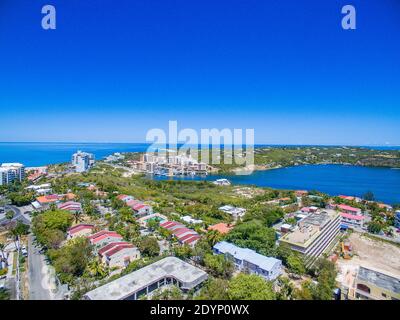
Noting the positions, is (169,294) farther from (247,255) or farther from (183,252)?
(247,255)

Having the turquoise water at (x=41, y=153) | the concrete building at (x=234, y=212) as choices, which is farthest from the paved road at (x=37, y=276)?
the turquoise water at (x=41, y=153)

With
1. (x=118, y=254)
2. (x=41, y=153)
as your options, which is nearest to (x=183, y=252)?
(x=118, y=254)

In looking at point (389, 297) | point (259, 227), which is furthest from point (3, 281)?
point (389, 297)

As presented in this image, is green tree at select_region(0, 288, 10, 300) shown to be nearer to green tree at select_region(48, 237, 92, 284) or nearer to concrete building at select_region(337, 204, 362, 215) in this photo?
green tree at select_region(48, 237, 92, 284)

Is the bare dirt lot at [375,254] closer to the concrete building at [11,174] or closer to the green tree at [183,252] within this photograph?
the green tree at [183,252]

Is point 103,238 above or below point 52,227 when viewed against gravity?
below

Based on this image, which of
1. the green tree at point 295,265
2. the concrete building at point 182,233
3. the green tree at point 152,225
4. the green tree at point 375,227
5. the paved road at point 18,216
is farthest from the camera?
the paved road at point 18,216

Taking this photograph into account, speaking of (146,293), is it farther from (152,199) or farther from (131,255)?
(152,199)
